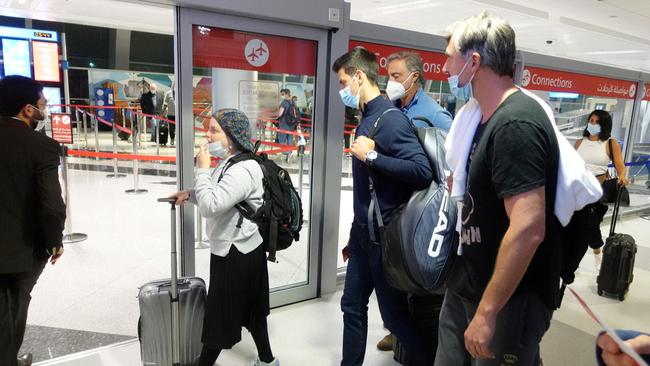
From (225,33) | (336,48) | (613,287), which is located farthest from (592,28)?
(225,33)

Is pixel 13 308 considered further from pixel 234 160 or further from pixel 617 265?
pixel 617 265

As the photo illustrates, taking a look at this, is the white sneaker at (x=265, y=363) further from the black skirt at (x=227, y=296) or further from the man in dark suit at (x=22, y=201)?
the man in dark suit at (x=22, y=201)

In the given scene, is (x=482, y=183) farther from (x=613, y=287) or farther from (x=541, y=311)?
(x=613, y=287)

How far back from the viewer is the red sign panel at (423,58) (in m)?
3.47

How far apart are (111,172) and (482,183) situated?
831 centimetres

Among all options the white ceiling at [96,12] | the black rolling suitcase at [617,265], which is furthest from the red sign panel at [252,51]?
the white ceiling at [96,12]

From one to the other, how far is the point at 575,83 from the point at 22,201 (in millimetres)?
5485

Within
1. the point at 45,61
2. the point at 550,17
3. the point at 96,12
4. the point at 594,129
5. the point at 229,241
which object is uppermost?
the point at 550,17

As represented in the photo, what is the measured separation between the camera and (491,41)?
50.9 inches

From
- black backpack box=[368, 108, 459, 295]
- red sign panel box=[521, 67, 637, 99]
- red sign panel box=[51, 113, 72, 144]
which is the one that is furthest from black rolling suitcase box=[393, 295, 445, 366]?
red sign panel box=[51, 113, 72, 144]

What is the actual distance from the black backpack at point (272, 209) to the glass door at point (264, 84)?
71 cm

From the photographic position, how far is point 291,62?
3164 mm

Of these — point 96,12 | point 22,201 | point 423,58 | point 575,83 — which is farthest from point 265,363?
point 96,12

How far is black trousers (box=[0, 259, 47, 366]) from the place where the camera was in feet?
6.62
